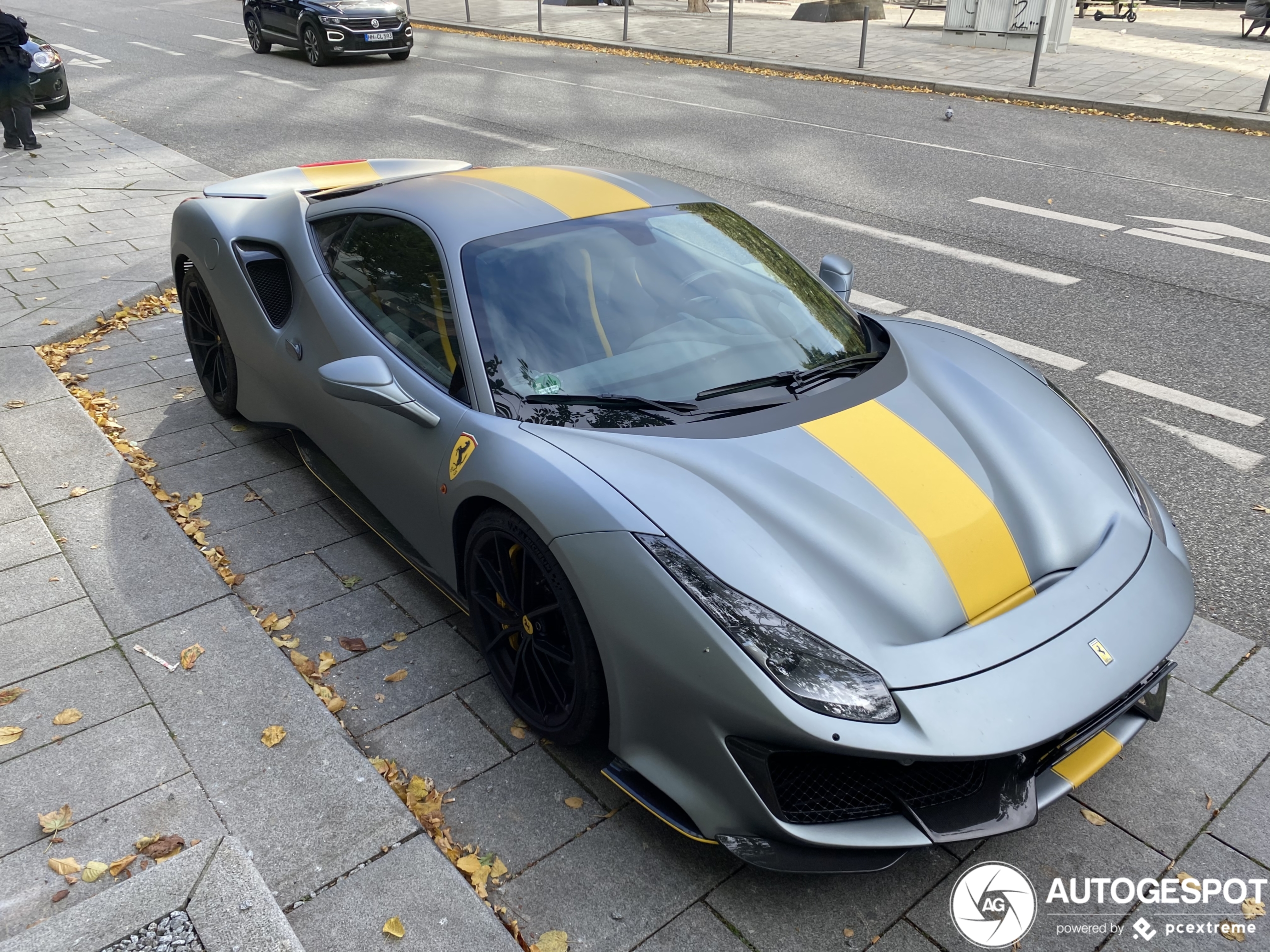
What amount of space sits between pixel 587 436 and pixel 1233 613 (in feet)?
7.94

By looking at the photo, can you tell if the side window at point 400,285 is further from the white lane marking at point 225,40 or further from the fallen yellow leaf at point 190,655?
the white lane marking at point 225,40

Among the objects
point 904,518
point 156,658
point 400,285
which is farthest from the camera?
point 400,285

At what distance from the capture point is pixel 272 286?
394 centimetres

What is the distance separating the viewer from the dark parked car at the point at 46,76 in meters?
12.2

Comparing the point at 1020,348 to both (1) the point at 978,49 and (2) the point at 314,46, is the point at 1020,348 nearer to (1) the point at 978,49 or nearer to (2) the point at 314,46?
(1) the point at 978,49

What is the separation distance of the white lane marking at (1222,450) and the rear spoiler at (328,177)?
12.1 feet

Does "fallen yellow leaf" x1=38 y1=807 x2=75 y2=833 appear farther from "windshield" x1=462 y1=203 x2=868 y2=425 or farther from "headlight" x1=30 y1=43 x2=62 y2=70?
"headlight" x1=30 y1=43 x2=62 y2=70

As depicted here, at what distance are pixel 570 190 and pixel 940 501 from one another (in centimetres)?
180

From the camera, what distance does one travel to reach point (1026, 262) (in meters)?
6.84

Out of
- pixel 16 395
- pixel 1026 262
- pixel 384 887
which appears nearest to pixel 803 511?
pixel 384 887

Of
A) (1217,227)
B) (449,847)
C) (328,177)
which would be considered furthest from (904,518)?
(1217,227)

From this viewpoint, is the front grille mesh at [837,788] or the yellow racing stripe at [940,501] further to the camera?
the yellow racing stripe at [940,501]

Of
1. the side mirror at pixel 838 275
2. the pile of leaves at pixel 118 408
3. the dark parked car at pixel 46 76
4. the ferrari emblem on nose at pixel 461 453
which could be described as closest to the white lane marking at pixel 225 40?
the dark parked car at pixel 46 76

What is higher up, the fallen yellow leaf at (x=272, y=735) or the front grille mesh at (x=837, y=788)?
the front grille mesh at (x=837, y=788)
